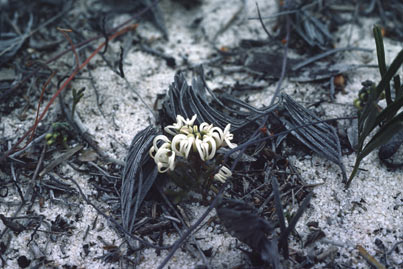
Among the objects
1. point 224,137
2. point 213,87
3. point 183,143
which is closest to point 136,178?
point 183,143

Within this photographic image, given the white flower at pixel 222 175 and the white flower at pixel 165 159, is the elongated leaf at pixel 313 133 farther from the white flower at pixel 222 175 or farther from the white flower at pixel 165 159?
the white flower at pixel 165 159

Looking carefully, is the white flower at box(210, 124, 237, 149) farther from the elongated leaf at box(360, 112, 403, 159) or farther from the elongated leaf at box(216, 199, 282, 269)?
the elongated leaf at box(360, 112, 403, 159)

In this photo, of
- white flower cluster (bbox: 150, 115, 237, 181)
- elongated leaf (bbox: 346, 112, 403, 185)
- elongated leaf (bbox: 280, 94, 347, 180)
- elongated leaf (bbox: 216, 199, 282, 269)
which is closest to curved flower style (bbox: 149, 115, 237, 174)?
white flower cluster (bbox: 150, 115, 237, 181)

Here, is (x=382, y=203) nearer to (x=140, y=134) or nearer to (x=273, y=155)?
(x=273, y=155)

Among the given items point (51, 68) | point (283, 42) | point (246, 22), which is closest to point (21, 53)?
point (51, 68)

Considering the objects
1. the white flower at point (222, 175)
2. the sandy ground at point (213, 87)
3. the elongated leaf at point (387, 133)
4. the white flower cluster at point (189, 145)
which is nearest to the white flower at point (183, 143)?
the white flower cluster at point (189, 145)
